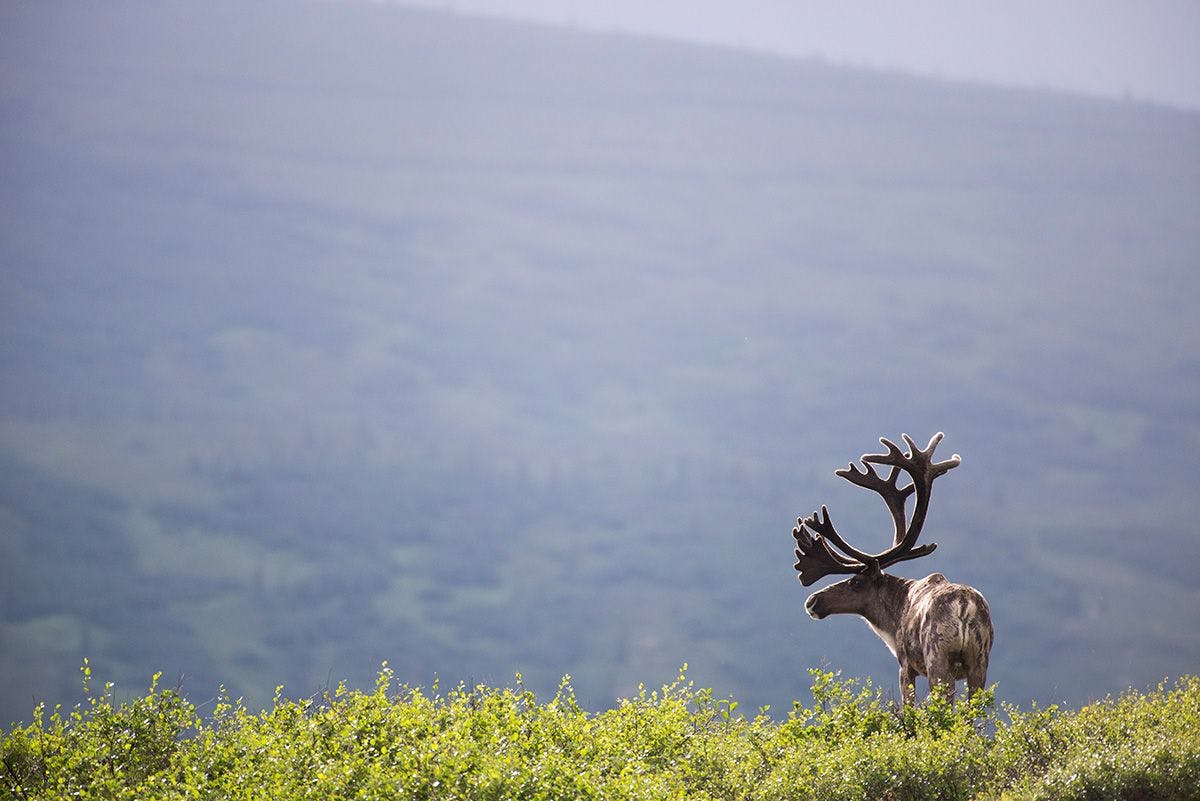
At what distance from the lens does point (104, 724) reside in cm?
1243

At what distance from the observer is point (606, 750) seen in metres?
11.4

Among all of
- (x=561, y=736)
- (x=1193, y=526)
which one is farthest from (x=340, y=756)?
(x=1193, y=526)

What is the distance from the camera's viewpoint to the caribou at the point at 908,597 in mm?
12156

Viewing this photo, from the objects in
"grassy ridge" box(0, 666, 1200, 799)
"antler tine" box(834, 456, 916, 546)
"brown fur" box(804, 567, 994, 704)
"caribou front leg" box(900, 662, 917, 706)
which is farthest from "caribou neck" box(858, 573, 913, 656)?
"antler tine" box(834, 456, 916, 546)

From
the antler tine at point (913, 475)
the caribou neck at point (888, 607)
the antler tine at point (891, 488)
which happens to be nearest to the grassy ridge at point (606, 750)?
the caribou neck at point (888, 607)

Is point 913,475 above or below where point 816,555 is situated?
above

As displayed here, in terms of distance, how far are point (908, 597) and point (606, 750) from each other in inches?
146

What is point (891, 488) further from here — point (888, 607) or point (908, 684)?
point (908, 684)

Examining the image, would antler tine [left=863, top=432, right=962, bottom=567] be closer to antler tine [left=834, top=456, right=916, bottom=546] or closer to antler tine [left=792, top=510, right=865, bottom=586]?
antler tine [left=834, top=456, right=916, bottom=546]

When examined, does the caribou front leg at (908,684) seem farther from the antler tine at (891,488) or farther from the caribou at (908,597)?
the antler tine at (891,488)

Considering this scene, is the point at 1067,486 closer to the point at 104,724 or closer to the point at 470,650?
the point at 470,650

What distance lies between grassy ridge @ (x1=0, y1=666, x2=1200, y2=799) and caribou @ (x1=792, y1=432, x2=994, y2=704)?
1.58ft

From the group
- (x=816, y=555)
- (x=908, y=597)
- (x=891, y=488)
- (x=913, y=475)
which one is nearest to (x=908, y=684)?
(x=908, y=597)

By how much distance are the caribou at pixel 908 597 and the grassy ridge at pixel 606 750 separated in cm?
48
